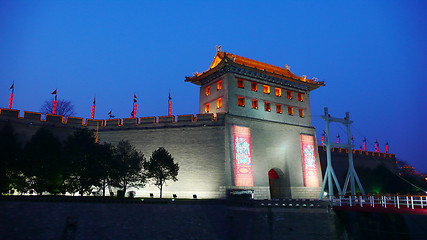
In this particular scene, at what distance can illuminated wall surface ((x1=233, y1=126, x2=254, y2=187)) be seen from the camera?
28141mm

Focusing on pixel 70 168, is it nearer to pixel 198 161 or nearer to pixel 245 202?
pixel 198 161

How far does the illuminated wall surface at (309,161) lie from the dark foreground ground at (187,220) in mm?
10872

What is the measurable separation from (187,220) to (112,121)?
15914mm

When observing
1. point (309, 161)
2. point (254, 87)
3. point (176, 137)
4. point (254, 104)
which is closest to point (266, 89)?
point (254, 87)

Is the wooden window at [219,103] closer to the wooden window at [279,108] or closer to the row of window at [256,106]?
the row of window at [256,106]

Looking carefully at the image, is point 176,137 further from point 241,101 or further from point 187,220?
point 187,220

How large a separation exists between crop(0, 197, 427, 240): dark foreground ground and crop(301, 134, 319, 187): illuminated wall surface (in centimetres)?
1087

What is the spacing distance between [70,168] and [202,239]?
11933mm

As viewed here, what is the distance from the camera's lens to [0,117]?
26.8m

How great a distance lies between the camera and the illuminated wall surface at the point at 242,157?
28.1 m

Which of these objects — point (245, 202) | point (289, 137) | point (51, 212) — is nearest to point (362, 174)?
point (289, 137)

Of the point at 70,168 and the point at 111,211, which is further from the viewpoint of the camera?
the point at 70,168

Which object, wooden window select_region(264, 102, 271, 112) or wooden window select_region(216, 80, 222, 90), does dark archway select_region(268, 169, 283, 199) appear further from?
wooden window select_region(216, 80, 222, 90)

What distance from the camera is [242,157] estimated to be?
1142 inches
